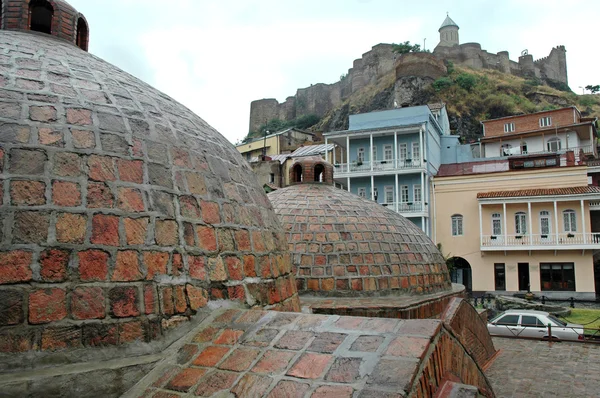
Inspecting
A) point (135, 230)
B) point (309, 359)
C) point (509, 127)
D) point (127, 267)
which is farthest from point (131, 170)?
point (509, 127)

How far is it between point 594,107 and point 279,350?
51961mm

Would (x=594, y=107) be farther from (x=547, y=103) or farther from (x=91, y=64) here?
(x=91, y=64)

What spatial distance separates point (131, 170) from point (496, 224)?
2351 cm

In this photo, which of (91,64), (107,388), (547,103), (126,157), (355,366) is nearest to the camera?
(355,366)

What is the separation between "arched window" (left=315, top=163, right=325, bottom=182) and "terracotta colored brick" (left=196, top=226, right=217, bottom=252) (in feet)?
26.5

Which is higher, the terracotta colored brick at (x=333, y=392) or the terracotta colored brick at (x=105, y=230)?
the terracotta colored brick at (x=105, y=230)

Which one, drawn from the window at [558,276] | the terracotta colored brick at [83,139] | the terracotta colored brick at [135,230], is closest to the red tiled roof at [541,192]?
the window at [558,276]

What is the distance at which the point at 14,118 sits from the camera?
323 cm

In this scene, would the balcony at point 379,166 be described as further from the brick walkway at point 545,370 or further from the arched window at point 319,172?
the brick walkway at point 545,370

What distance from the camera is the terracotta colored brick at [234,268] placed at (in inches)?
148

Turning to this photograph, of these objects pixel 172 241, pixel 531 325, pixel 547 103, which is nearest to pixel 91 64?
pixel 172 241

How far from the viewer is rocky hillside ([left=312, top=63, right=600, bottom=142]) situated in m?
41.2

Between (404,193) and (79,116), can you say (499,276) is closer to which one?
(404,193)

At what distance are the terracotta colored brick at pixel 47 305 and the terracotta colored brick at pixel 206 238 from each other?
3.35 feet
